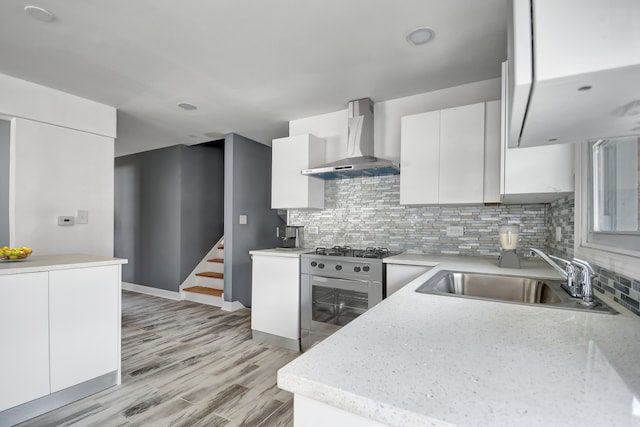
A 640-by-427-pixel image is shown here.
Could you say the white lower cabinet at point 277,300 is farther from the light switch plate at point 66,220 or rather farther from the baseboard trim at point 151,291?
the baseboard trim at point 151,291

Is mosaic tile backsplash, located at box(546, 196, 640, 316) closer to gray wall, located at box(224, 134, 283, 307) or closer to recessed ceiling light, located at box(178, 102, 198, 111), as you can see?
recessed ceiling light, located at box(178, 102, 198, 111)

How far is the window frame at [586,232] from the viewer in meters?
1.09

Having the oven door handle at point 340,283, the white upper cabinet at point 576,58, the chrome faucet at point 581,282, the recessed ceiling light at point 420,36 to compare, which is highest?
the recessed ceiling light at point 420,36

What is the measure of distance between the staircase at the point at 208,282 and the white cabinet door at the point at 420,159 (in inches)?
122

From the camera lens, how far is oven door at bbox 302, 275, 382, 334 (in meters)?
2.50

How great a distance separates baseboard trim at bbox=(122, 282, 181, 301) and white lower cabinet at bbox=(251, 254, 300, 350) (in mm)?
2298

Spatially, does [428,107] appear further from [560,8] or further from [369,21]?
[560,8]

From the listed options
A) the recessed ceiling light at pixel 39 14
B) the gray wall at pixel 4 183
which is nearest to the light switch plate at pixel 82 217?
the gray wall at pixel 4 183

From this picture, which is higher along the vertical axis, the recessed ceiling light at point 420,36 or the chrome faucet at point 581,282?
the recessed ceiling light at point 420,36

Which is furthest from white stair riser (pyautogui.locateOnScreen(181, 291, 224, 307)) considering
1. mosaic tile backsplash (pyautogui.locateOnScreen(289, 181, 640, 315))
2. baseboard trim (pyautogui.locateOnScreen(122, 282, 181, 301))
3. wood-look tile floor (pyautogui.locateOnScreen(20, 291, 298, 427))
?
mosaic tile backsplash (pyautogui.locateOnScreen(289, 181, 640, 315))

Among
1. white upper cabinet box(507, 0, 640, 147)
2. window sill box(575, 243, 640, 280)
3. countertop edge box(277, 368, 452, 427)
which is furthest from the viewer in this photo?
window sill box(575, 243, 640, 280)

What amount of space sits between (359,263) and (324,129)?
163 cm

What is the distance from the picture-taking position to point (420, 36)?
1998 millimetres

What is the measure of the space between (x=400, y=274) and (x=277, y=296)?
124cm
